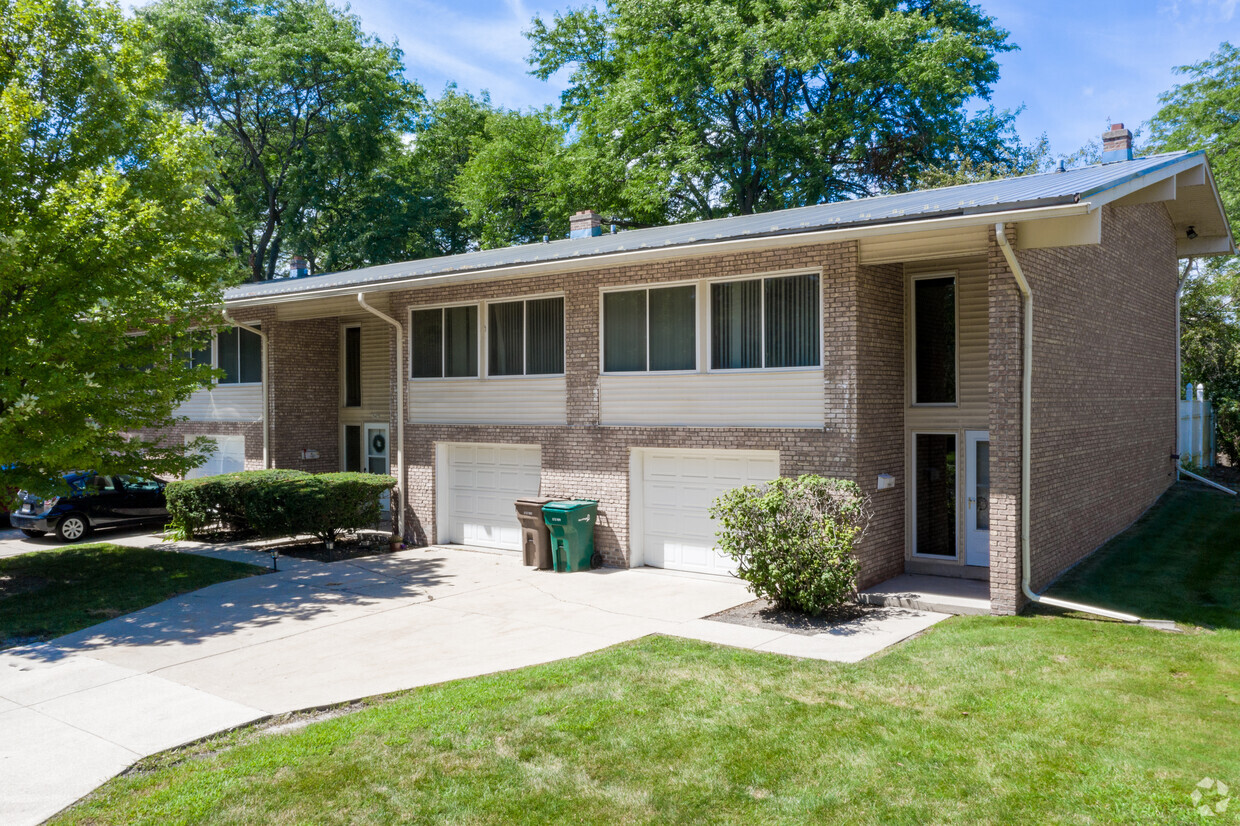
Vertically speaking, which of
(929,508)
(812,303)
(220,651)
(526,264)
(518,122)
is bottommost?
(220,651)

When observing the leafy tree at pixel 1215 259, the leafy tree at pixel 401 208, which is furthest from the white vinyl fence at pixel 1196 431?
the leafy tree at pixel 401 208

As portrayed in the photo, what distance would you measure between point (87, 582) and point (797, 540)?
10288mm

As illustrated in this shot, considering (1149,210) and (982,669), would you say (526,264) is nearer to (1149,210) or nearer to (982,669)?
(982,669)

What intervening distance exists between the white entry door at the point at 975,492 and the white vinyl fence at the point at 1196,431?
11.1 meters

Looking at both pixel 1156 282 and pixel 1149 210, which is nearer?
pixel 1149 210

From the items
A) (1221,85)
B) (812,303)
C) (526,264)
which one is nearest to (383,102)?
(526,264)

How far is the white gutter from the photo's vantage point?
9.09 metres

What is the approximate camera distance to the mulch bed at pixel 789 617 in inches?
378

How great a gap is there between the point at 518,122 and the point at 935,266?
85.7ft

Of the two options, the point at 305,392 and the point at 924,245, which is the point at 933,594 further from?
the point at 305,392

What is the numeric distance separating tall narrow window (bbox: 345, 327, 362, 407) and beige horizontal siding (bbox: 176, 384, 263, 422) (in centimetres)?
196

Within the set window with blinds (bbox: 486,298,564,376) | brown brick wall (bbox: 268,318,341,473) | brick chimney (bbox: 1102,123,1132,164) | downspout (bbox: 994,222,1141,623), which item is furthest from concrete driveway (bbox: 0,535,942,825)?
brick chimney (bbox: 1102,123,1132,164)

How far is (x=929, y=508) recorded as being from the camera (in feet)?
40.5

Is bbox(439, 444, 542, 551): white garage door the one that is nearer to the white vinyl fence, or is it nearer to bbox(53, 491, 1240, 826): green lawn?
bbox(53, 491, 1240, 826): green lawn
